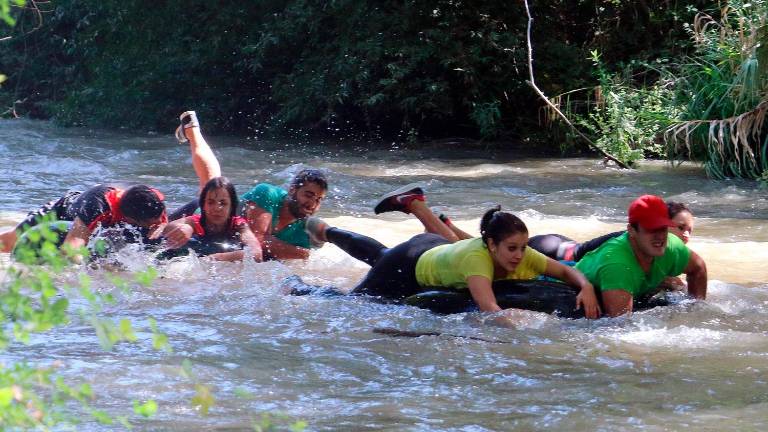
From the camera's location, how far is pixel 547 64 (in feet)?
53.4

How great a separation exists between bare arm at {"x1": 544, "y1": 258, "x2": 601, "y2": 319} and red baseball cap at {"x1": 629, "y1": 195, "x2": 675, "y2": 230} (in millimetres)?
435

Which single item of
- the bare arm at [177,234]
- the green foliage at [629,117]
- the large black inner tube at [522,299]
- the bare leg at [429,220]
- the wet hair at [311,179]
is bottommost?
the large black inner tube at [522,299]

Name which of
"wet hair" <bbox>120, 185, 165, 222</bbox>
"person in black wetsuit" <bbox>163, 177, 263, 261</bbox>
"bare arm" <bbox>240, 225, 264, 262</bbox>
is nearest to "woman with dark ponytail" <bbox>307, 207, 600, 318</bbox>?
"bare arm" <bbox>240, 225, 264, 262</bbox>

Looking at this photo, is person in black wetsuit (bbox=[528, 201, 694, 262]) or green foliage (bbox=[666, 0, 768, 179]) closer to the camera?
person in black wetsuit (bbox=[528, 201, 694, 262])

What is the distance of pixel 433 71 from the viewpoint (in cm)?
1659

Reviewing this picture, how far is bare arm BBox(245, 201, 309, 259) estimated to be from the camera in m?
8.40

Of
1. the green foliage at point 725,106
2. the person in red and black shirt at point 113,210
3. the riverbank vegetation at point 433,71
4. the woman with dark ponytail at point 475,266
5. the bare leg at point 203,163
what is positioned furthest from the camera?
the riverbank vegetation at point 433,71

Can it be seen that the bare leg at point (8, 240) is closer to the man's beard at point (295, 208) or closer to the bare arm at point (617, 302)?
the man's beard at point (295, 208)

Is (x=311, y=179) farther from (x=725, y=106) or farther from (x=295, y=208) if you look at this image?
(x=725, y=106)

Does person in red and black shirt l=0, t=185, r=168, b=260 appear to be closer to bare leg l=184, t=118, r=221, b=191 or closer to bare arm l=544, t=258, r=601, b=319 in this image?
bare leg l=184, t=118, r=221, b=191

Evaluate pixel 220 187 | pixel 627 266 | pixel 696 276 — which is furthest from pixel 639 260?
pixel 220 187

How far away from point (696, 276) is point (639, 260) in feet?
1.66

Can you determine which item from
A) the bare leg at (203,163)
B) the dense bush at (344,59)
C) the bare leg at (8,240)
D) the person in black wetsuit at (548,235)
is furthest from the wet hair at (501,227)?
the dense bush at (344,59)

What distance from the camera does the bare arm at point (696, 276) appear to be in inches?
256
